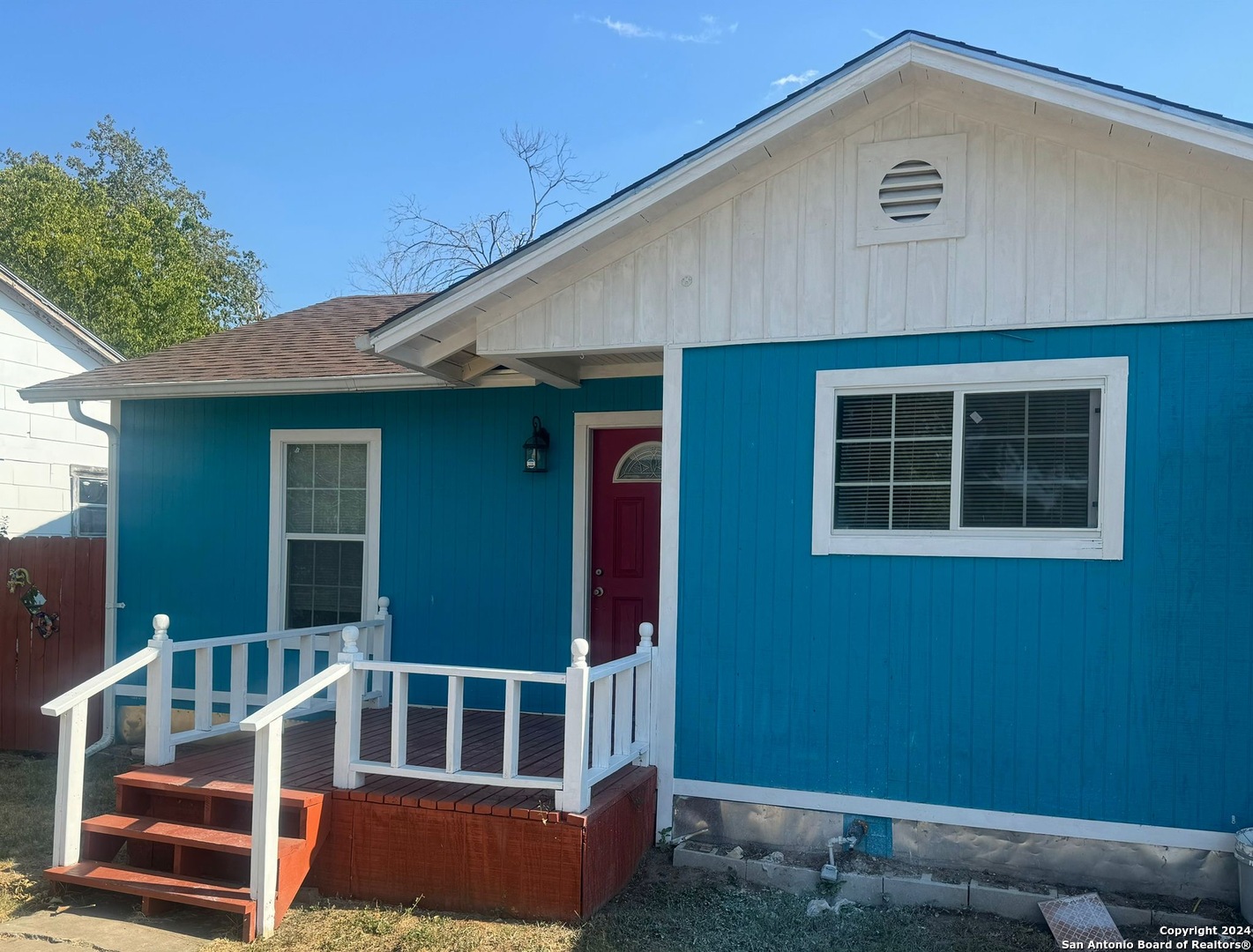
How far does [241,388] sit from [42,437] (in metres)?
6.38

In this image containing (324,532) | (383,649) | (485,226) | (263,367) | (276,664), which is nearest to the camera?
(276,664)

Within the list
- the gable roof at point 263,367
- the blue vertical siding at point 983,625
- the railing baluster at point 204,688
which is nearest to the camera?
the blue vertical siding at point 983,625

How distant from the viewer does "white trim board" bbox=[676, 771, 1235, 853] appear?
4566 mm

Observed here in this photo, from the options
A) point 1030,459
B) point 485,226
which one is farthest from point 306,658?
point 485,226

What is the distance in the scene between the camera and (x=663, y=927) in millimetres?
4527

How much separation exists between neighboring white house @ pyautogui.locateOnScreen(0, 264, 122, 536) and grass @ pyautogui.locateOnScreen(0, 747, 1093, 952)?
25.9 ft

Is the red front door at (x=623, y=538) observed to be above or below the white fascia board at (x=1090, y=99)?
below

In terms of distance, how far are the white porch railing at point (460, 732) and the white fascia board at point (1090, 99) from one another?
321 centimetres

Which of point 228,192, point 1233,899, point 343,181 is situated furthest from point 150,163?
point 1233,899

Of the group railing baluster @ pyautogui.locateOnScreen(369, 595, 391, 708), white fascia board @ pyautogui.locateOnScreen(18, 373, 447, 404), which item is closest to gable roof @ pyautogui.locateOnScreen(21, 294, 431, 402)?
white fascia board @ pyautogui.locateOnScreen(18, 373, 447, 404)

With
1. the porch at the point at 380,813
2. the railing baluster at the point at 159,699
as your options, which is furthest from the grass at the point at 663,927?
the railing baluster at the point at 159,699

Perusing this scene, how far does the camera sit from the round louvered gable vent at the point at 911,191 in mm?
4992

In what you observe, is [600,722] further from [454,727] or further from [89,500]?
[89,500]

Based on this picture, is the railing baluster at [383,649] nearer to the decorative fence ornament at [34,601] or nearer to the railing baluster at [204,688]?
the railing baluster at [204,688]
